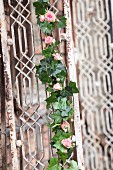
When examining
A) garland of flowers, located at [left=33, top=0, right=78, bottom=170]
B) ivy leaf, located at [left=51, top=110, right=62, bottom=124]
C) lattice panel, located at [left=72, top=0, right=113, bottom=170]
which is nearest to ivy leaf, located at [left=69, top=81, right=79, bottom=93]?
garland of flowers, located at [left=33, top=0, right=78, bottom=170]

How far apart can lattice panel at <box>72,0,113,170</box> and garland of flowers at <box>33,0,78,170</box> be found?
1162mm

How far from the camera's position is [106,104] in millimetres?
2533

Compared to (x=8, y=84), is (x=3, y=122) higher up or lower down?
lower down

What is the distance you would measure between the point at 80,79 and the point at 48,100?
3.98 ft

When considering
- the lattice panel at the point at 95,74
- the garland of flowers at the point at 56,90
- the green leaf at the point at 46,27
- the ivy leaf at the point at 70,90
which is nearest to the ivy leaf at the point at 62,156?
the garland of flowers at the point at 56,90

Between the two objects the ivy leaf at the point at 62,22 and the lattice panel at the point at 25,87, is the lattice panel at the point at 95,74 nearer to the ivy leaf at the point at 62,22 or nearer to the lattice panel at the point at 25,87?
the lattice panel at the point at 25,87

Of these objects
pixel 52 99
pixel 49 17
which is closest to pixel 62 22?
pixel 49 17

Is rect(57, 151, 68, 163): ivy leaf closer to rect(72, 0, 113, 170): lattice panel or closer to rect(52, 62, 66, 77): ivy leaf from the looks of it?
rect(52, 62, 66, 77): ivy leaf

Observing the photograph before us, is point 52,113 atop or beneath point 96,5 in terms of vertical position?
beneath

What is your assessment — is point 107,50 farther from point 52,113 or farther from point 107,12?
point 52,113

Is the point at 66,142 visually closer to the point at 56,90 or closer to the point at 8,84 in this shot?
the point at 56,90

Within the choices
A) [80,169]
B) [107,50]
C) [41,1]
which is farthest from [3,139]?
[107,50]

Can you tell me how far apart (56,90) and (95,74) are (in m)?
1.30

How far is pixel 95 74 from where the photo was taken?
2.61 metres
